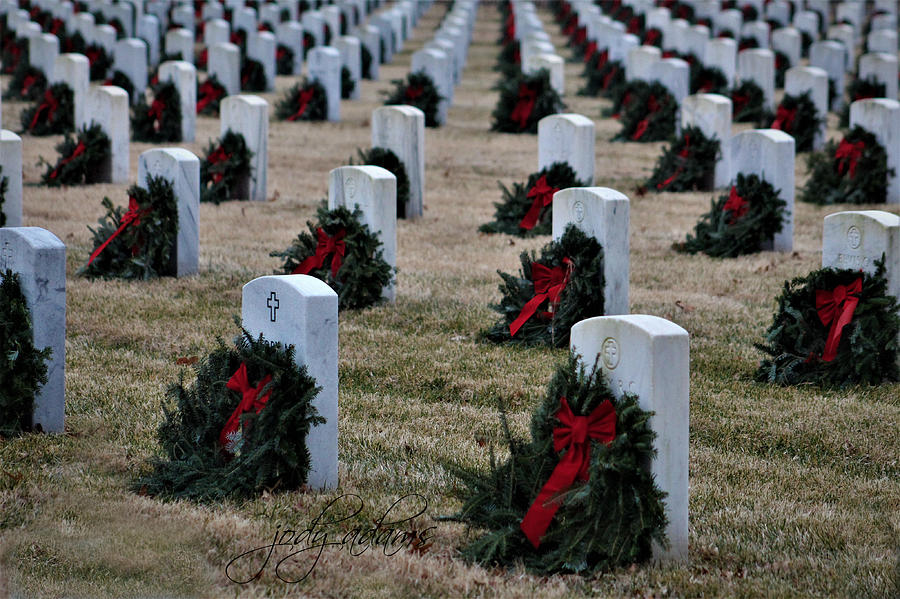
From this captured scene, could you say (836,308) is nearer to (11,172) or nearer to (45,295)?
(45,295)

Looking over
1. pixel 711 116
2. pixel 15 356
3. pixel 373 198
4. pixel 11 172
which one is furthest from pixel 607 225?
pixel 711 116

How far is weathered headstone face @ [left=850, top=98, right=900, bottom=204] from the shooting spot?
40.4 feet

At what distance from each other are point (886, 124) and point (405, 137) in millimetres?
5019

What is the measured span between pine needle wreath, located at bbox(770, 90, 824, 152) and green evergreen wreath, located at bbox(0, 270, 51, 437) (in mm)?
12526

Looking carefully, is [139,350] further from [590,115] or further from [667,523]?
[590,115]

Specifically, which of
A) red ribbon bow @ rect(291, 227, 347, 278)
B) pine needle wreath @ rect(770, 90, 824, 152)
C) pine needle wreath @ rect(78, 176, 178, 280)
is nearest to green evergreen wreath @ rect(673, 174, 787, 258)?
red ribbon bow @ rect(291, 227, 347, 278)

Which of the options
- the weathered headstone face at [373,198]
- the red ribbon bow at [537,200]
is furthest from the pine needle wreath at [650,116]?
the weathered headstone face at [373,198]

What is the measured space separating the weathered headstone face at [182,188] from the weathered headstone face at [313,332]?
4384mm

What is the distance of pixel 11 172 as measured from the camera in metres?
10.2

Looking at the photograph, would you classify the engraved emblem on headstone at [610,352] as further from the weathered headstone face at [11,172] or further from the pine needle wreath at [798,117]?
the pine needle wreath at [798,117]

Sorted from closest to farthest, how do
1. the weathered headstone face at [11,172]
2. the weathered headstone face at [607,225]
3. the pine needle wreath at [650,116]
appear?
the weathered headstone face at [607,225] < the weathered headstone face at [11,172] < the pine needle wreath at [650,116]

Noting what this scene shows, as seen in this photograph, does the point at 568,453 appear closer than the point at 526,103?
Yes

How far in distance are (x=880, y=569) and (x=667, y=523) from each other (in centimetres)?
85

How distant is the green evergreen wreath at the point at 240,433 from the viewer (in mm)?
5051
